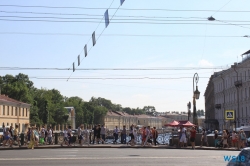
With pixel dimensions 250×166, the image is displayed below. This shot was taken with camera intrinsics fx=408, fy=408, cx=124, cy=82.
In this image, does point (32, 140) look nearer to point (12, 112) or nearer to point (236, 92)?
point (12, 112)

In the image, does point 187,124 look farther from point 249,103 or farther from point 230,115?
point 249,103

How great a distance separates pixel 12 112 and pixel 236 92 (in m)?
48.5

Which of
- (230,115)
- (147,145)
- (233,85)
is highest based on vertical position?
(233,85)

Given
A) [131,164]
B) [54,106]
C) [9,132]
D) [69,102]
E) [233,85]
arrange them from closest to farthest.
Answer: [131,164] → [9,132] → [233,85] → [54,106] → [69,102]

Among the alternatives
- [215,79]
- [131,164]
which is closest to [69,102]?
[215,79]

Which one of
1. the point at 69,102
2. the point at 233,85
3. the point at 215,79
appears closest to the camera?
the point at 233,85

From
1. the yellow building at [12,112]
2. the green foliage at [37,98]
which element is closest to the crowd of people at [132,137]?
the yellow building at [12,112]

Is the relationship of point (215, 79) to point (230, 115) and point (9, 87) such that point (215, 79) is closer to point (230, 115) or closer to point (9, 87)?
point (9, 87)

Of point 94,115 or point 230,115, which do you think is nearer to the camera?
point 230,115

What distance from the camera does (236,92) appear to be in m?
86.2

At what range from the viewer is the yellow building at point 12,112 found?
8356cm

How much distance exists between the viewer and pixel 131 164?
18.1 m

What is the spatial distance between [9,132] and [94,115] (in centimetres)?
16029

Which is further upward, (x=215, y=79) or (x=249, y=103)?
(x=215, y=79)
